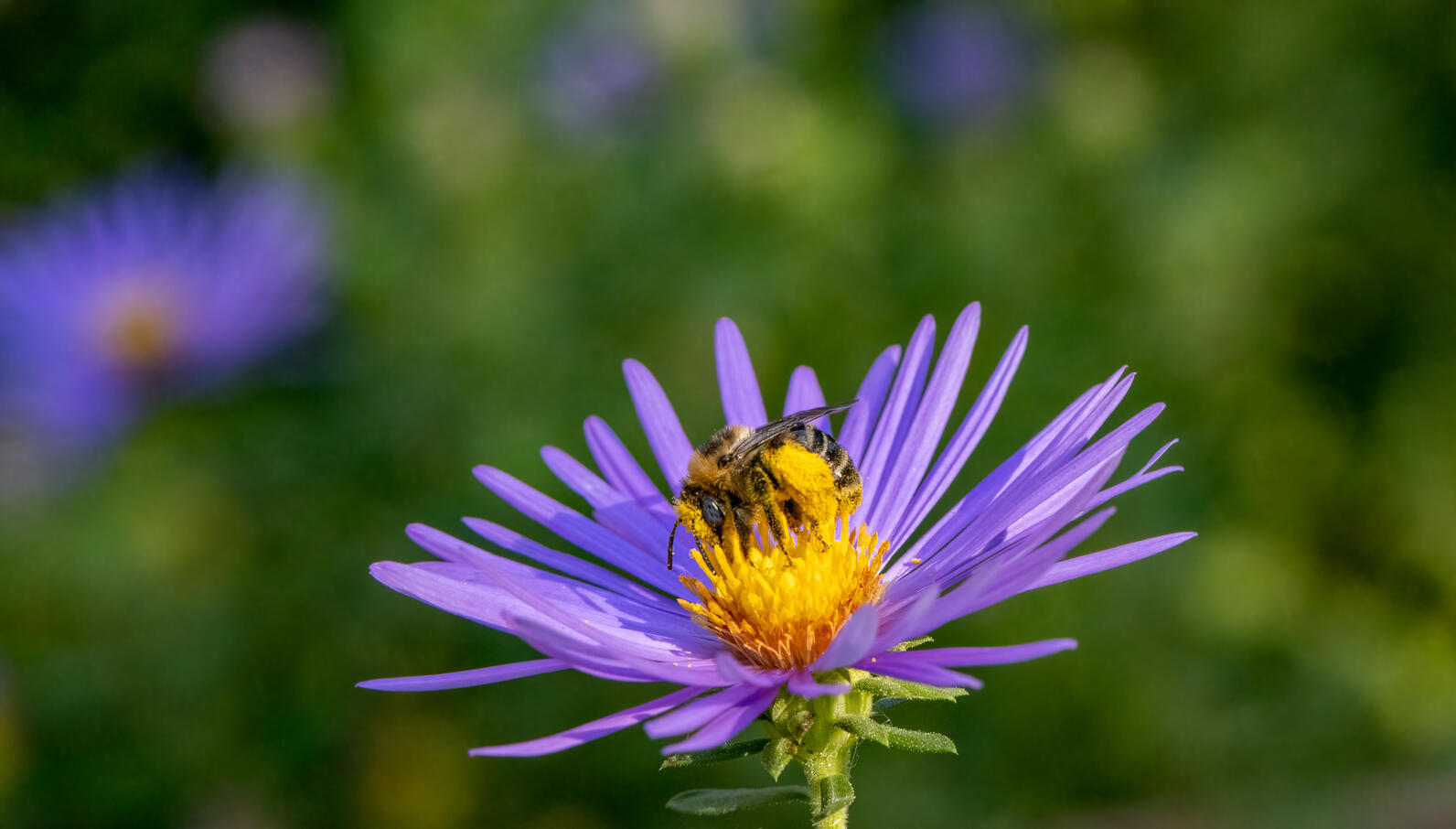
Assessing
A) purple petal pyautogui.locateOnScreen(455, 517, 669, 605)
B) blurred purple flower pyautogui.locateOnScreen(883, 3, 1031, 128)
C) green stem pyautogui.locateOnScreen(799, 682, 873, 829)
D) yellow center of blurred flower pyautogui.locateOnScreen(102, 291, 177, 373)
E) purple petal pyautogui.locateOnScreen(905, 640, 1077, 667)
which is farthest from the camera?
yellow center of blurred flower pyautogui.locateOnScreen(102, 291, 177, 373)

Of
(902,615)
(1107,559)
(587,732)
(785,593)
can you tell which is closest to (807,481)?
(785,593)

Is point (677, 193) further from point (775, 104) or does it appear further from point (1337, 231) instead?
point (1337, 231)

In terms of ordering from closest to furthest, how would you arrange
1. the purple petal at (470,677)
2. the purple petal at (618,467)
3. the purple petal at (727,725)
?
the purple petal at (727,725), the purple petal at (470,677), the purple petal at (618,467)

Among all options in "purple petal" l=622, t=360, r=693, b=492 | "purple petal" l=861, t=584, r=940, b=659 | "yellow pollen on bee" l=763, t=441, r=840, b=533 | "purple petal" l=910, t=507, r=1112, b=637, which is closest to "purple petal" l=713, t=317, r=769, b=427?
"purple petal" l=622, t=360, r=693, b=492

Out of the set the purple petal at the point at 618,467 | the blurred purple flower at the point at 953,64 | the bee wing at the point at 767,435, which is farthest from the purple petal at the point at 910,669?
the blurred purple flower at the point at 953,64

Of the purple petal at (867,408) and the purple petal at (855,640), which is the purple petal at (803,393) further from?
the purple petal at (855,640)

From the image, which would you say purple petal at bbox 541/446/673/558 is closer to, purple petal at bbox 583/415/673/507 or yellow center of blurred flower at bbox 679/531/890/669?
purple petal at bbox 583/415/673/507
